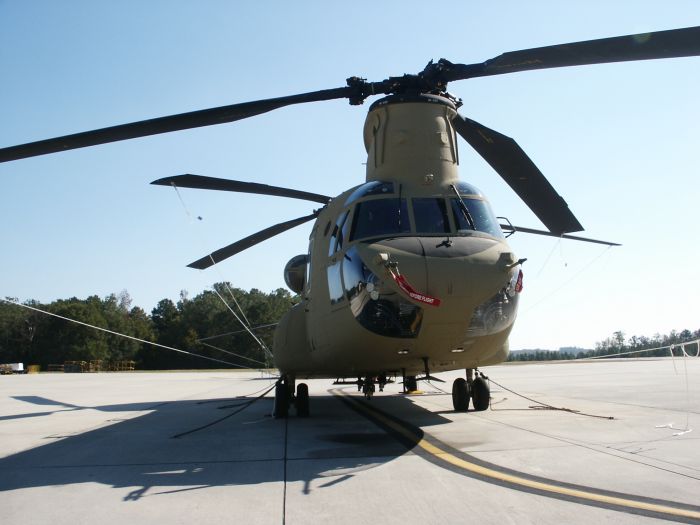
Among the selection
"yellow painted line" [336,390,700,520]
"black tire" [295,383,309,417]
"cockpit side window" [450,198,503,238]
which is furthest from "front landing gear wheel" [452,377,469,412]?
"yellow painted line" [336,390,700,520]

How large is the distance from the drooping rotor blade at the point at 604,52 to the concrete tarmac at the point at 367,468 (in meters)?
3.91

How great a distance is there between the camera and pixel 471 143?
9547 mm

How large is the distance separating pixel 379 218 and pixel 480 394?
4104 mm

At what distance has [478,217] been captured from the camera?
27.0 ft

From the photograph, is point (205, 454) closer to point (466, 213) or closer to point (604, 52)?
point (466, 213)

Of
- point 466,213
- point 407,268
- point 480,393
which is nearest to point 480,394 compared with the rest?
point 480,393

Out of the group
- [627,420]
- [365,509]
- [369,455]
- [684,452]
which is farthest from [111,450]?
[627,420]

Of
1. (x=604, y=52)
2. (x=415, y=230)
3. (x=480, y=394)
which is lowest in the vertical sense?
(x=480, y=394)

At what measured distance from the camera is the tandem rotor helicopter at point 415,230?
6703mm

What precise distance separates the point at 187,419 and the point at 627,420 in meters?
7.49

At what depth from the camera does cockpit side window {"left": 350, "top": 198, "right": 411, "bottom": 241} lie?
25.6 ft

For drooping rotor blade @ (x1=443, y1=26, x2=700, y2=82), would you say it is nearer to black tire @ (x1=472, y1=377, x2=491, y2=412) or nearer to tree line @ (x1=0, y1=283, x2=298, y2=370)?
black tire @ (x1=472, y1=377, x2=491, y2=412)

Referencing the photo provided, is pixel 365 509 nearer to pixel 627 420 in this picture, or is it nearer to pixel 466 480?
pixel 466 480

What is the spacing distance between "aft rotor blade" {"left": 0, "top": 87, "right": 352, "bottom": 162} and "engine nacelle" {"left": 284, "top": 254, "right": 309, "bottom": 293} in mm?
4804
